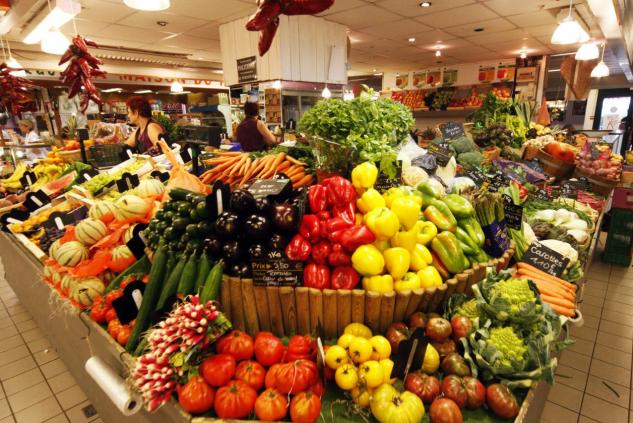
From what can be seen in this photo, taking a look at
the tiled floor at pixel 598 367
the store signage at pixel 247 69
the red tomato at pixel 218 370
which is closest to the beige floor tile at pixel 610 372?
the tiled floor at pixel 598 367

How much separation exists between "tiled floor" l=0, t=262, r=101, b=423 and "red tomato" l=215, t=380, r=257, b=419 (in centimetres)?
181

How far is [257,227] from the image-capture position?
1.47m

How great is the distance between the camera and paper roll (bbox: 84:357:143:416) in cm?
130

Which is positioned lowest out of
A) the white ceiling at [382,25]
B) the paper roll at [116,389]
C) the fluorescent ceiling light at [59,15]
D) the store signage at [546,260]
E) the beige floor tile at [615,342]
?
the beige floor tile at [615,342]

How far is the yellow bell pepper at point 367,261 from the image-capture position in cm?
145

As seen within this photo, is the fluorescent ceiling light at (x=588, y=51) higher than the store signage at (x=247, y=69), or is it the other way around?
the fluorescent ceiling light at (x=588, y=51)

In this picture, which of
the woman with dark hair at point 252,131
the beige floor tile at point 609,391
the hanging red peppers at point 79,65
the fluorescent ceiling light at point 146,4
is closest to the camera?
the beige floor tile at point 609,391

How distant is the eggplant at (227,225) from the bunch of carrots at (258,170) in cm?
67

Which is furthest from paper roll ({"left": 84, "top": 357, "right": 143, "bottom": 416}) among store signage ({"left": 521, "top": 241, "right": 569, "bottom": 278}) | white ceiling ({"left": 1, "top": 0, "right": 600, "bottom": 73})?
white ceiling ({"left": 1, "top": 0, "right": 600, "bottom": 73})

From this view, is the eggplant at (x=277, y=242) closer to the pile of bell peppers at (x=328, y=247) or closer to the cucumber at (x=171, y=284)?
the pile of bell peppers at (x=328, y=247)

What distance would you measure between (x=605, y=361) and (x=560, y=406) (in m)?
0.85

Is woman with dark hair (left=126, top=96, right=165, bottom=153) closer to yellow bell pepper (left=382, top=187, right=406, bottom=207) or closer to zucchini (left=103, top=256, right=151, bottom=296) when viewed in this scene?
zucchini (left=103, top=256, right=151, bottom=296)

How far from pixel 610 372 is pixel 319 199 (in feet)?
9.63

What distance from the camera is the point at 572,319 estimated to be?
73.9 inches
